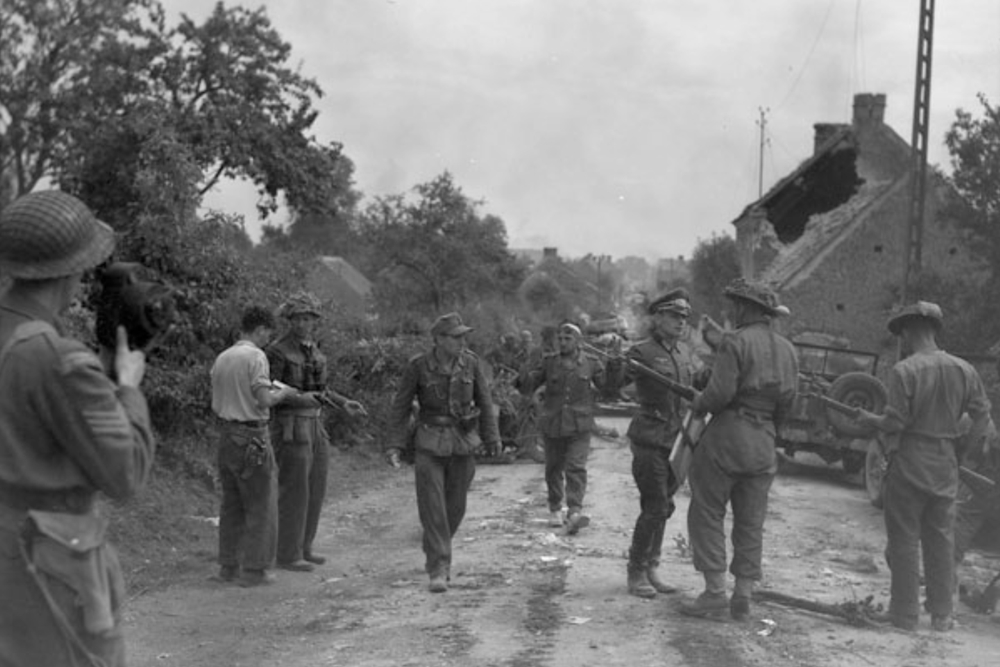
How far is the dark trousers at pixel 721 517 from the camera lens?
823 cm

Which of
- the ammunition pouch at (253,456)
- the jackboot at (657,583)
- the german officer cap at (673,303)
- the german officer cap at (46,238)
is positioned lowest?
the jackboot at (657,583)

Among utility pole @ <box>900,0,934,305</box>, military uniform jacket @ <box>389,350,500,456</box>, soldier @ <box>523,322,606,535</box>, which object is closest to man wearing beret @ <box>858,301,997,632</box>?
military uniform jacket @ <box>389,350,500,456</box>

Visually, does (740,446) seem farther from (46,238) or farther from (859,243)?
(859,243)

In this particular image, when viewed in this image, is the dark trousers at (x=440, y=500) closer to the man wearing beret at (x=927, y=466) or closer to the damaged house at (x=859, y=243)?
the man wearing beret at (x=927, y=466)

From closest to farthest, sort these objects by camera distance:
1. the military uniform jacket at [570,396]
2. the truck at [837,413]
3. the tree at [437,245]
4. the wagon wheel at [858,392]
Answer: the military uniform jacket at [570,396], the truck at [837,413], the wagon wheel at [858,392], the tree at [437,245]

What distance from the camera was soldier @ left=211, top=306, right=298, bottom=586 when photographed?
9.02 metres

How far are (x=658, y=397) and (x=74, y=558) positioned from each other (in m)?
6.21

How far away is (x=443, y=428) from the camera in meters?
9.20

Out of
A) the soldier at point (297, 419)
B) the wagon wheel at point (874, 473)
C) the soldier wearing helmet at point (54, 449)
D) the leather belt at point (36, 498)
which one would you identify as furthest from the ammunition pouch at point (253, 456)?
the wagon wheel at point (874, 473)

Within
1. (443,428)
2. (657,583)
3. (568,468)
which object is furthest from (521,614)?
(568,468)

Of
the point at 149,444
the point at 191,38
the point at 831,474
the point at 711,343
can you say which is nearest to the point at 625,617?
the point at 711,343

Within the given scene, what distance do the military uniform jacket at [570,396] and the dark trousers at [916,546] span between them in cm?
399

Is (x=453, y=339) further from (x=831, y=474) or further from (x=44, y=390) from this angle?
(x=831, y=474)

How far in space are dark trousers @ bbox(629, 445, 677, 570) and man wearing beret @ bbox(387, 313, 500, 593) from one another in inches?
45.7
